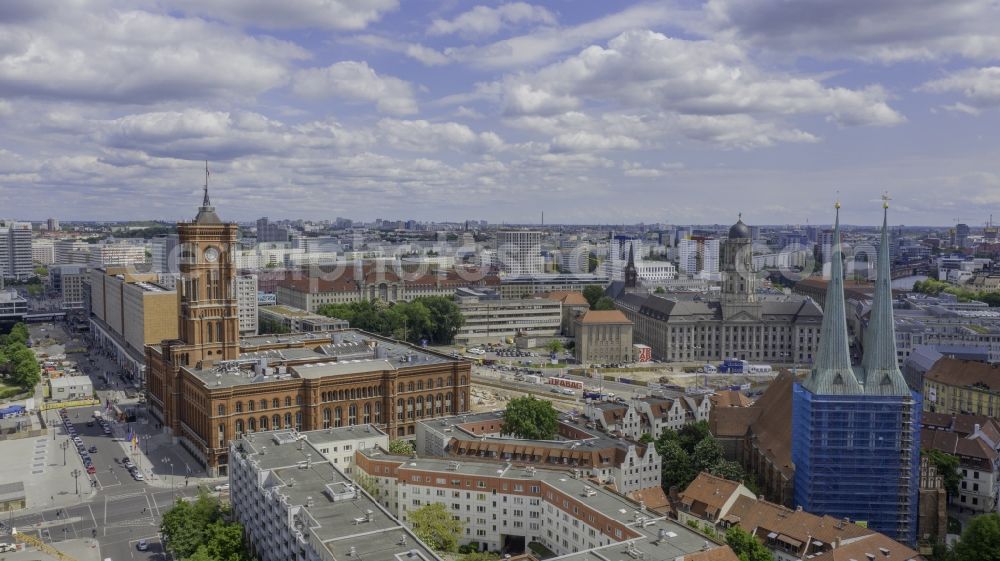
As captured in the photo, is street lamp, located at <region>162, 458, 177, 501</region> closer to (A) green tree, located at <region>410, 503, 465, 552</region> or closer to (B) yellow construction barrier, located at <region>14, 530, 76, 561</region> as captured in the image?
(B) yellow construction barrier, located at <region>14, 530, 76, 561</region>

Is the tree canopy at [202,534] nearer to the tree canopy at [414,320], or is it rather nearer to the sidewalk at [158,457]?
the sidewalk at [158,457]

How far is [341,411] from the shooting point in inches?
3701

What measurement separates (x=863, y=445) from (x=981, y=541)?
13332 mm

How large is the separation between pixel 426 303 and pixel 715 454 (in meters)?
116

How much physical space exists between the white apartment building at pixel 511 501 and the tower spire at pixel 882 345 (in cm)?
2689

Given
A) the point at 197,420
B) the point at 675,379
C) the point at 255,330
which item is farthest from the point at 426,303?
the point at 197,420

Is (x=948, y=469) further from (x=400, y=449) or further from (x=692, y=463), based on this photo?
(x=400, y=449)

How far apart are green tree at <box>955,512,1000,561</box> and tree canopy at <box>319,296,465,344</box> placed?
125 metres

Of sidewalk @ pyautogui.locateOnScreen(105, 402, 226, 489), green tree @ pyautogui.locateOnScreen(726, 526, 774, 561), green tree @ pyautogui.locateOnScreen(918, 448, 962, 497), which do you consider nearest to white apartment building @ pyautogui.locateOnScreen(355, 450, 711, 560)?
green tree @ pyautogui.locateOnScreen(726, 526, 774, 561)

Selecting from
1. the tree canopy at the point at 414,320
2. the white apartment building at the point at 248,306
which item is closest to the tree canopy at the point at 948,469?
the tree canopy at the point at 414,320

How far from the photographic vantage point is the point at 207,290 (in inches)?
3964

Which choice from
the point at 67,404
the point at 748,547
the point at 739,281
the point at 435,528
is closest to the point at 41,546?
the point at 435,528

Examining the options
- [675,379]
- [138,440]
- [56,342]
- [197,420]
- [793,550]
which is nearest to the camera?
[793,550]

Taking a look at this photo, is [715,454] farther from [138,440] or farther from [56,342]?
[56,342]
